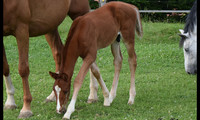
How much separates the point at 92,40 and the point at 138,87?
2.09 metres

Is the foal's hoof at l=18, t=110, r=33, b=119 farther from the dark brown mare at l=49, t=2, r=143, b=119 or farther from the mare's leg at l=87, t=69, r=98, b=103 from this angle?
the mare's leg at l=87, t=69, r=98, b=103

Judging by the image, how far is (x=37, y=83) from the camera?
7391 mm

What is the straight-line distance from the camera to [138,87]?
7.02 m

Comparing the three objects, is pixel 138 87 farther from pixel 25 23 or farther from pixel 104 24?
pixel 25 23

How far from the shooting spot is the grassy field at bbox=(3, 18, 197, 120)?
521cm

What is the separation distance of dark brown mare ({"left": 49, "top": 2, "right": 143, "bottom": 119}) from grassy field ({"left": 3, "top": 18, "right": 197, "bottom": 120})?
33 cm

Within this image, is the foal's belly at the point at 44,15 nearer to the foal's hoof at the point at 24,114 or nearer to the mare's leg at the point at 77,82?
the mare's leg at the point at 77,82

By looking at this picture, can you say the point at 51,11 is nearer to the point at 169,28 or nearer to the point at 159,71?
the point at 159,71

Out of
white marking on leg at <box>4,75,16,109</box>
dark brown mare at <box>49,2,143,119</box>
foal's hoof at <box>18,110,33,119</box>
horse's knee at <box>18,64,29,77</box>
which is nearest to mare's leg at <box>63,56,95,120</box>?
dark brown mare at <box>49,2,143,119</box>

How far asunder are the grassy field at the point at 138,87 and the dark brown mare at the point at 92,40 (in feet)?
1.08

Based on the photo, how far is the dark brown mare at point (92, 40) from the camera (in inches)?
197

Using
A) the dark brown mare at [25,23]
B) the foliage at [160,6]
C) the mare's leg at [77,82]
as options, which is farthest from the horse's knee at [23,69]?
the foliage at [160,6]

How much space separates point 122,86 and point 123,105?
4.63ft

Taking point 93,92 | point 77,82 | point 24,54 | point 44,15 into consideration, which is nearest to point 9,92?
point 24,54
